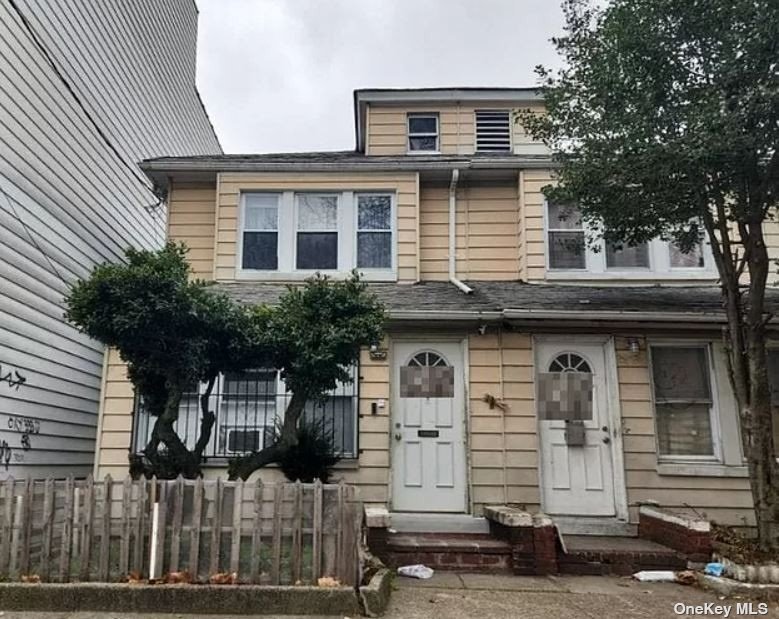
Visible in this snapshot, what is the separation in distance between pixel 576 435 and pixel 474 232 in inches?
126

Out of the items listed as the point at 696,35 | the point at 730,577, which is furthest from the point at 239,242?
the point at 730,577

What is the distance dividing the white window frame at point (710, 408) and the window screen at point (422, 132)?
194 inches

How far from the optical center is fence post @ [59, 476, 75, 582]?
4.70 m

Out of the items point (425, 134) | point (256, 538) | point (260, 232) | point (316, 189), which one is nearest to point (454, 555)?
point (256, 538)

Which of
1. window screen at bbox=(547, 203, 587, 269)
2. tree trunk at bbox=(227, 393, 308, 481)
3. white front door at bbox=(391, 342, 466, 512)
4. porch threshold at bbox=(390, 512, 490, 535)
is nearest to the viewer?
tree trunk at bbox=(227, 393, 308, 481)

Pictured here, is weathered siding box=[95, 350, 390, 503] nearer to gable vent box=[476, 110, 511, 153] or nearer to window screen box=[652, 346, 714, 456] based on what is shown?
window screen box=[652, 346, 714, 456]

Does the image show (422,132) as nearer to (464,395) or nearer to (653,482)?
(464,395)

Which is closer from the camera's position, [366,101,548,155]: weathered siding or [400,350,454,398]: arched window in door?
[400,350,454,398]: arched window in door

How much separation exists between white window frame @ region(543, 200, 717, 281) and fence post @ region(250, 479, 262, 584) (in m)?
5.40

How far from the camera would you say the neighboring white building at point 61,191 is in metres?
7.48

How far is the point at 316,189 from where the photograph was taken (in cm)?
905

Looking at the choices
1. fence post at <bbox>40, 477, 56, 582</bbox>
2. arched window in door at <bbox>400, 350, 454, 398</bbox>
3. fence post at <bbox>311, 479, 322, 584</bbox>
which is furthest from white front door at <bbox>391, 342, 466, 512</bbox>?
fence post at <bbox>40, 477, 56, 582</bbox>

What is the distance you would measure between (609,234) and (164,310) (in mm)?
5304

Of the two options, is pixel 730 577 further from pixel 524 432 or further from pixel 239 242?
pixel 239 242
